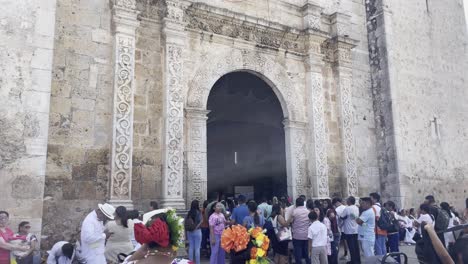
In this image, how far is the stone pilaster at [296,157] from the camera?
32.5ft

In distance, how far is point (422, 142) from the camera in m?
12.2

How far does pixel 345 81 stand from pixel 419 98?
2.96 metres

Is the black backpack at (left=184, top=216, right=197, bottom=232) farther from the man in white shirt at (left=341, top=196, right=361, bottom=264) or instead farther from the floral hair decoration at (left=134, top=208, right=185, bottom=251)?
the floral hair decoration at (left=134, top=208, right=185, bottom=251)

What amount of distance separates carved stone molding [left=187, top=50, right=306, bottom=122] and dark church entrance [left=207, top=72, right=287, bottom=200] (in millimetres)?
315

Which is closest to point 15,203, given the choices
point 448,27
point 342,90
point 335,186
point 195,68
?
point 195,68

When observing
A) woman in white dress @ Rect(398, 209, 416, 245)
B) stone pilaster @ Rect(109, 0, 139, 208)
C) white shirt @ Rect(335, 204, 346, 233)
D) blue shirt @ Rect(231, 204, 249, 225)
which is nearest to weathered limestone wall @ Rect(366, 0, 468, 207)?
woman in white dress @ Rect(398, 209, 416, 245)

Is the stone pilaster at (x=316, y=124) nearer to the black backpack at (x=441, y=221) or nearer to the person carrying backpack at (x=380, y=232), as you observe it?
the person carrying backpack at (x=380, y=232)

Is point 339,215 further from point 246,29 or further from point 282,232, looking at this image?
point 246,29

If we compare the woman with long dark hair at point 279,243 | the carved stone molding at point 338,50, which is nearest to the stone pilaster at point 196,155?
the woman with long dark hair at point 279,243

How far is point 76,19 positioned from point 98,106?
1.70 metres

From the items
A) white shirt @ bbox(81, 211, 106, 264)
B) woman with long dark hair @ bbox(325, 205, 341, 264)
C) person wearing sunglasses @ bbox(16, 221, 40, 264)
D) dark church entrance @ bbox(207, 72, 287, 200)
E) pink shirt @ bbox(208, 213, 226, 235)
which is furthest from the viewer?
dark church entrance @ bbox(207, 72, 287, 200)

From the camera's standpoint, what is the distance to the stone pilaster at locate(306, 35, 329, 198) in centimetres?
1000

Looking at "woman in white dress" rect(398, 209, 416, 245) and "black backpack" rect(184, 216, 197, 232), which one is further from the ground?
"black backpack" rect(184, 216, 197, 232)

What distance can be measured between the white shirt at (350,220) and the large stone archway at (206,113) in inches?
100
